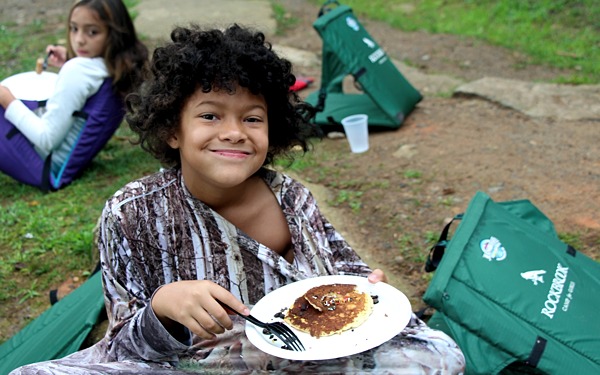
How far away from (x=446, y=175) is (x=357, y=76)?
1200mm

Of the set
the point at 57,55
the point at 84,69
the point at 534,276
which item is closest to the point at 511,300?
the point at 534,276

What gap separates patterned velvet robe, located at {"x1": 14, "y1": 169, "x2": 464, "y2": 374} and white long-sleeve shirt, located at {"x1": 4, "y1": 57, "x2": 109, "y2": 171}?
247cm

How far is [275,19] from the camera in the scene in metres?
8.53

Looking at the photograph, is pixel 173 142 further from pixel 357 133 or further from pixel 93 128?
pixel 357 133

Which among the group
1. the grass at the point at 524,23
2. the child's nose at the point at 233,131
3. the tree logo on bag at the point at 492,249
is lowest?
the grass at the point at 524,23

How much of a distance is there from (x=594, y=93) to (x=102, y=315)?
417 centimetres

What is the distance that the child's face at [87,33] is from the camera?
169 inches

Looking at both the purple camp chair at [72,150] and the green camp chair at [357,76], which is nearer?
the purple camp chair at [72,150]

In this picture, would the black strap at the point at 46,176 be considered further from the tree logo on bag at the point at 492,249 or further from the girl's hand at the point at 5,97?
the tree logo on bag at the point at 492,249

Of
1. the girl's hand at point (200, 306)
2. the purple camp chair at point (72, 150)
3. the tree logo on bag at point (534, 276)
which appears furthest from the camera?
the purple camp chair at point (72, 150)

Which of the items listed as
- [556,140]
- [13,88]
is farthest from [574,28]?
[13,88]

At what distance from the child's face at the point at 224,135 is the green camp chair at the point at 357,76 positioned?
2958 millimetres

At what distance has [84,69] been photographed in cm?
434

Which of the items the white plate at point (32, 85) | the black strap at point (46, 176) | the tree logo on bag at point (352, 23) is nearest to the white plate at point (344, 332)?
the black strap at point (46, 176)
